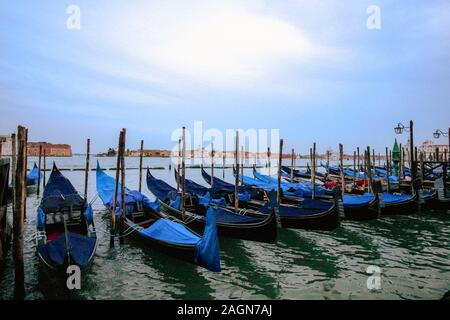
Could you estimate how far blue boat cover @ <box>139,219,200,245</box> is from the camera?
7.00 meters

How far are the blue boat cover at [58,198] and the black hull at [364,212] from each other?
29.7 feet

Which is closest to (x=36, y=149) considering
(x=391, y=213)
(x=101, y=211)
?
(x=101, y=211)

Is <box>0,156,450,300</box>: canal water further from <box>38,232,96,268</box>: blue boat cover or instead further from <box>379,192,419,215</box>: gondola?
<box>379,192,419,215</box>: gondola

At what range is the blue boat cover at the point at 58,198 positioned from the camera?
842 centimetres

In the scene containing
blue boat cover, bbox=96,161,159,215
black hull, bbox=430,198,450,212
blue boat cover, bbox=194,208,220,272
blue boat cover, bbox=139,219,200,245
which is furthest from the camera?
black hull, bbox=430,198,450,212

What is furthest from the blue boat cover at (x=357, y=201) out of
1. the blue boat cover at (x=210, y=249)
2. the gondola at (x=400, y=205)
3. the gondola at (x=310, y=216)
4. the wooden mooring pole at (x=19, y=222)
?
the wooden mooring pole at (x=19, y=222)

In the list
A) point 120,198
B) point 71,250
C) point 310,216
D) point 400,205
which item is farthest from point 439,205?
point 71,250

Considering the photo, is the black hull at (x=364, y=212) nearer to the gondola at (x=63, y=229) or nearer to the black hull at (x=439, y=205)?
the black hull at (x=439, y=205)

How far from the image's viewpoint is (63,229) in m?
8.41

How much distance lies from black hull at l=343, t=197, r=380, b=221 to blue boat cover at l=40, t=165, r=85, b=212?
9038 mm

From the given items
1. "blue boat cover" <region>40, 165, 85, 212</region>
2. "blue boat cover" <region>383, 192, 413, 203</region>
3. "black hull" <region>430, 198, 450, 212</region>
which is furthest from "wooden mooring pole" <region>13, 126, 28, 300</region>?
"black hull" <region>430, 198, 450, 212</region>

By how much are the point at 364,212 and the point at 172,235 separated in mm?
7452

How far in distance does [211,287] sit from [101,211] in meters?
10.3
